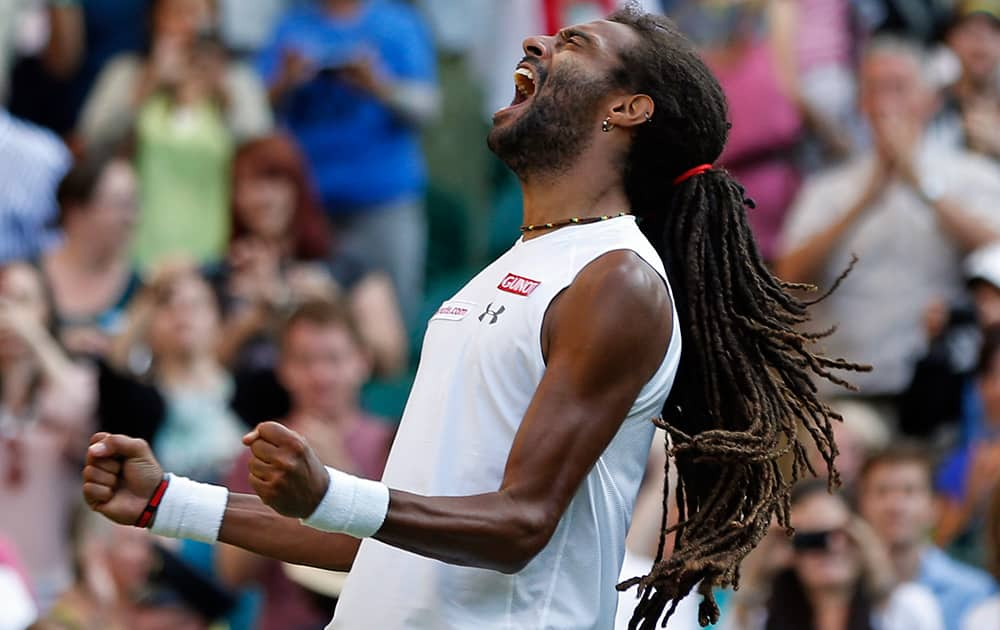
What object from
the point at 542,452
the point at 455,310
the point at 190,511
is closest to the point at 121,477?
the point at 190,511

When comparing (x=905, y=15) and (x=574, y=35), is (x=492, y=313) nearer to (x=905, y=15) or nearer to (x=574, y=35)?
(x=574, y=35)

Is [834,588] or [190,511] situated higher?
[190,511]

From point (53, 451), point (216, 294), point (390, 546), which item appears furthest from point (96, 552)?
point (390, 546)

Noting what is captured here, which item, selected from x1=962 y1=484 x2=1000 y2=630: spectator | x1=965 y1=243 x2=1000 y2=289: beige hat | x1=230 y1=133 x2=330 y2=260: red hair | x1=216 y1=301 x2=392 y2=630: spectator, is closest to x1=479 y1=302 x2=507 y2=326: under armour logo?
x1=216 y1=301 x2=392 y2=630: spectator

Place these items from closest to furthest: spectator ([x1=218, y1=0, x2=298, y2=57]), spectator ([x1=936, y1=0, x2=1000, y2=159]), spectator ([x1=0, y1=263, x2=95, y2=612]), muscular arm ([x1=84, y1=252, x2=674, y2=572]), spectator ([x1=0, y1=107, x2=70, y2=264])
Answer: muscular arm ([x1=84, y1=252, x2=674, y2=572]) → spectator ([x1=0, y1=263, x2=95, y2=612]) → spectator ([x1=0, y1=107, x2=70, y2=264]) → spectator ([x1=936, y1=0, x2=1000, y2=159]) → spectator ([x1=218, y1=0, x2=298, y2=57])

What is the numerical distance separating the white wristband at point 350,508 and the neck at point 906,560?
13.1 feet

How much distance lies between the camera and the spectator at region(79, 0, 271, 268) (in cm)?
907

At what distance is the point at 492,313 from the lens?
3682mm

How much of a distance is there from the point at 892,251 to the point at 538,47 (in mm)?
4766

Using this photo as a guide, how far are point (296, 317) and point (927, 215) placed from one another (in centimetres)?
268

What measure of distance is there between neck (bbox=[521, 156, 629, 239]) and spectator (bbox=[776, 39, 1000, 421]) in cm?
461

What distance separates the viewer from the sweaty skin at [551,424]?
335 cm

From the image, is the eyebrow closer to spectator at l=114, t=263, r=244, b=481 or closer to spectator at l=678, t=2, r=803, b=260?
spectator at l=114, t=263, r=244, b=481

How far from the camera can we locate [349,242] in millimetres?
9258
